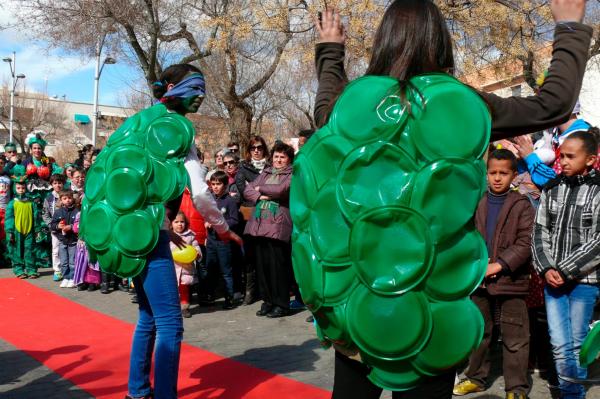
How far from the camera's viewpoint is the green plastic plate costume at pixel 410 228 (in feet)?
6.28

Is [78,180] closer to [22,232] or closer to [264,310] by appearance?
[22,232]

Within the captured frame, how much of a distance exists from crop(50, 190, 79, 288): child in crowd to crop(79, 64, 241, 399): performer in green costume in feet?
21.0

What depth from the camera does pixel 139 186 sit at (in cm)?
375

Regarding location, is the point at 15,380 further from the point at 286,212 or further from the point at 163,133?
the point at 286,212

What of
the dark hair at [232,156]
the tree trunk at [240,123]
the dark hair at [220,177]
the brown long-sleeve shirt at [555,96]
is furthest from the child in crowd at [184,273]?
the tree trunk at [240,123]

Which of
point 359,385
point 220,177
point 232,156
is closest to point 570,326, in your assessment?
point 359,385

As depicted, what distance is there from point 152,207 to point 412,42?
2.20 meters

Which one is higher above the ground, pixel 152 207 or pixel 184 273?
pixel 152 207

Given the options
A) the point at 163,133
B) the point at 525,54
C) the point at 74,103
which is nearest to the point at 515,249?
the point at 163,133

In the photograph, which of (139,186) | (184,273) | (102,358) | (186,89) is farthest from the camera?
(184,273)

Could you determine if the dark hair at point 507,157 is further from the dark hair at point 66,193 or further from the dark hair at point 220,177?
the dark hair at point 66,193

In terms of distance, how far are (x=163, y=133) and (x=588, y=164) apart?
8.86ft

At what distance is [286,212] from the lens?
7711 mm

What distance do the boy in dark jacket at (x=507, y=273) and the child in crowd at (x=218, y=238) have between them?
4163 millimetres
